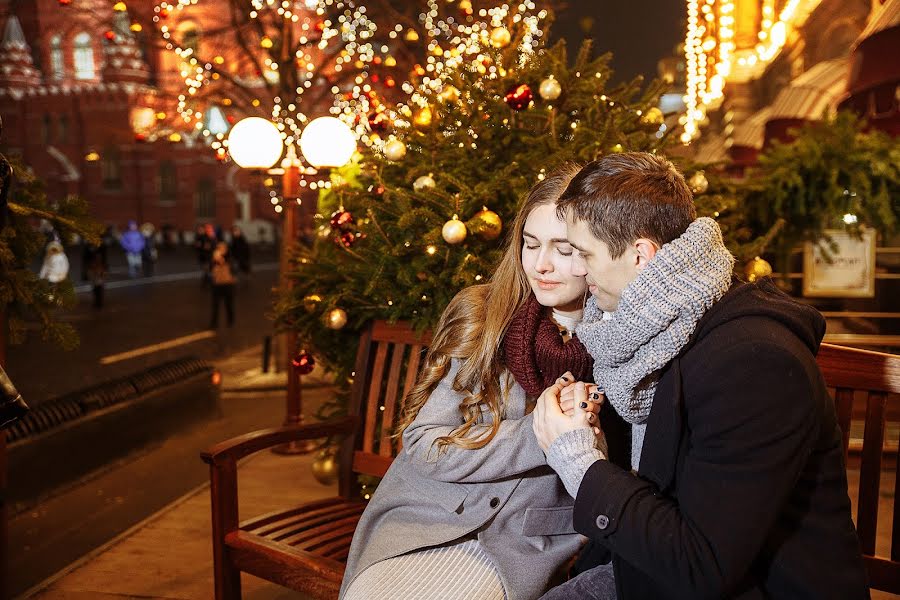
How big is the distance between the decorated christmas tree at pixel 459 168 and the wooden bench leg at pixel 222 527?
951mm

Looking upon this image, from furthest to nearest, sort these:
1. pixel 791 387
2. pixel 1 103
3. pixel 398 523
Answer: pixel 1 103
pixel 398 523
pixel 791 387

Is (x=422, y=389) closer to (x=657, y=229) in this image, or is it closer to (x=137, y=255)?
(x=657, y=229)

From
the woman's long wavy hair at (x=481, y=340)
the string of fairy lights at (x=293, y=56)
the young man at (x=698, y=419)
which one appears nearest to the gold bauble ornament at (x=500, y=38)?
the woman's long wavy hair at (x=481, y=340)

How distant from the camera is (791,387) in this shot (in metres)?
1.60

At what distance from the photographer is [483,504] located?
246cm

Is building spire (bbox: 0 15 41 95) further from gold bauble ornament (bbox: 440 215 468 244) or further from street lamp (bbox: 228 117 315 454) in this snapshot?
gold bauble ornament (bbox: 440 215 468 244)

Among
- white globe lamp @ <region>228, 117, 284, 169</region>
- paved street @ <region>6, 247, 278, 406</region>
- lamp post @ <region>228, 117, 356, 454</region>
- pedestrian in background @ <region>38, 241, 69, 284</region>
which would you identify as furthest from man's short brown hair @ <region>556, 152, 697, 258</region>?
pedestrian in background @ <region>38, 241, 69, 284</region>

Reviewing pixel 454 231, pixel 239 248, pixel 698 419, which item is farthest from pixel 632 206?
pixel 239 248

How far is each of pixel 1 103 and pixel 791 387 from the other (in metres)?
54.3

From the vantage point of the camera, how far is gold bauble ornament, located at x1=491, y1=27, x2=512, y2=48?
3795 mm

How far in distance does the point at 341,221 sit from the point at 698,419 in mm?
2491

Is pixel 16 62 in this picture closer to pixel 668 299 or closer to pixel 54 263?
pixel 54 263

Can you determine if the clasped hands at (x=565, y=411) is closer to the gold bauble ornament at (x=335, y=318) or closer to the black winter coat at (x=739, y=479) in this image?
the black winter coat at (x=739, y=479)

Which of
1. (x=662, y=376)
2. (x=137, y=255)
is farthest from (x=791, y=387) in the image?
(x=137, y=255)
